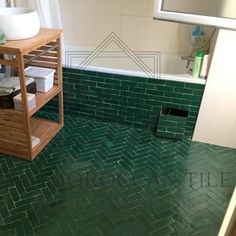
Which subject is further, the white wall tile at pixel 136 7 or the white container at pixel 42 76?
the white wall tile at pixel 136 7

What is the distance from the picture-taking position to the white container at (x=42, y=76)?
6.52 feet

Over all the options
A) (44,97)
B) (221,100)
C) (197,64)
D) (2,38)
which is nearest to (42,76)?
(44,97)

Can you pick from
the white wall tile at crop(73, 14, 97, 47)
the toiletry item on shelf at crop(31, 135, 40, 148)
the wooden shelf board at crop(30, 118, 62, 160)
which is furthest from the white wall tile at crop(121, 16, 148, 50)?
the toiletry item on shelf at crop(31, 135, 40, 148)

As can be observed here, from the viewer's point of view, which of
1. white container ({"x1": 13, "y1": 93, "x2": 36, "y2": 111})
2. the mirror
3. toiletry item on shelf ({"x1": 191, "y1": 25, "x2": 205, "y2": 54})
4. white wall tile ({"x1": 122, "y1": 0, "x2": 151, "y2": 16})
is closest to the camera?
the mirror

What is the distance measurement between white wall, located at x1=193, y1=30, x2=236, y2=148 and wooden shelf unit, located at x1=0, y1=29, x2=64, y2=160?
1158 millimetres

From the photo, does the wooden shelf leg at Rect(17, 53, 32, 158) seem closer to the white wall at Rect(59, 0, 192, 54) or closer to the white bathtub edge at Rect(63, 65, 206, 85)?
the white bathtub edge at Rect(63, 65, 206, 85)

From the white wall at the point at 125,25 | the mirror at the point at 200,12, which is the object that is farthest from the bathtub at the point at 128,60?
the mirror at the point at 200,12

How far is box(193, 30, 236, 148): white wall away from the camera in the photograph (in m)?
1.96

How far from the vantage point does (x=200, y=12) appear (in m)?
1.39

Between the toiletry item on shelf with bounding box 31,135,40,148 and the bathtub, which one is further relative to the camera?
the bathtub

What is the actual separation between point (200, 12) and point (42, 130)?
4.80 ft

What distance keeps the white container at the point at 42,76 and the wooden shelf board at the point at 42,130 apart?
0.35 meters

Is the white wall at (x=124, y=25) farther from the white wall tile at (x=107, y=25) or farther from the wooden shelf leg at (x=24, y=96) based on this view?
the wooden shelf leg at (x=24, y=96)

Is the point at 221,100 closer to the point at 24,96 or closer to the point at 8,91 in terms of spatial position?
the point at 24,96
